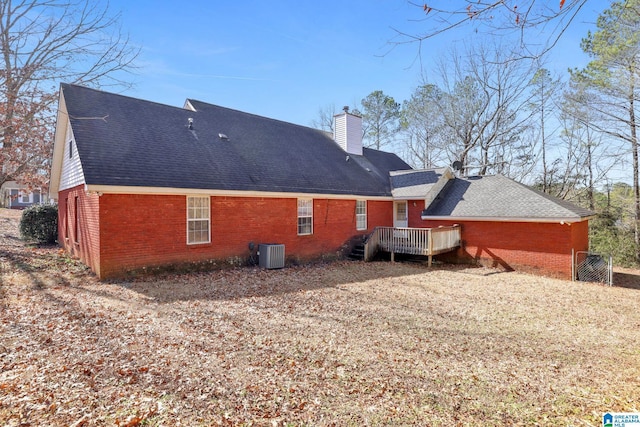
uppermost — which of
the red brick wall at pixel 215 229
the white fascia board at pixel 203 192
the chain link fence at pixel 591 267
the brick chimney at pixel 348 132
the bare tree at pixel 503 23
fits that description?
the brick chimney at pixel 348 132

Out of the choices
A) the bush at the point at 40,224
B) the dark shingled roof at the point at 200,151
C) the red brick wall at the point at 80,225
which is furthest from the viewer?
the bush at the point at 40,224

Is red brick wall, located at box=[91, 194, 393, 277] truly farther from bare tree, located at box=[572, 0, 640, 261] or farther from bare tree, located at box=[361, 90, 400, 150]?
bare tree, located at box=[361, 90, 400, 150]

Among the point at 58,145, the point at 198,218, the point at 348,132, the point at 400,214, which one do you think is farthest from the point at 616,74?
the point at 58,145

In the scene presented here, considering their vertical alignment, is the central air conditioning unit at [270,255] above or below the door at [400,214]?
below

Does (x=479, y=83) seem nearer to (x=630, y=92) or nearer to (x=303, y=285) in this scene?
(x=630, y=92)

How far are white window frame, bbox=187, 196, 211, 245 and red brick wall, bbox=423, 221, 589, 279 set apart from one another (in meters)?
10.7

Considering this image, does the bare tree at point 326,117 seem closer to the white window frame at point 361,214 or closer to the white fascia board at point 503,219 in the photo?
the white window frame at point 361,214

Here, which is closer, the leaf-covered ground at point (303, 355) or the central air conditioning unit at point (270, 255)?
the leaf-covered ground at point (303, 355)

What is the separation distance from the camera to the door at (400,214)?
1700 centimetres

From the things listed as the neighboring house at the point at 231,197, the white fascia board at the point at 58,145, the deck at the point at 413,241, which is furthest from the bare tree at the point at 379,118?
the white fascia board at the point at 58,145

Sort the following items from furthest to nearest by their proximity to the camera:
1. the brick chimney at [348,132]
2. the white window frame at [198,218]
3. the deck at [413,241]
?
the brick chimney at [348,132] → the deck at [413,241] → the white window frame at [198,218]

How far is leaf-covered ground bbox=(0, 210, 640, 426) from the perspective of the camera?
3.45 metres

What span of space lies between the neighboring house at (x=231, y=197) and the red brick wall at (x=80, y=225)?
7cm

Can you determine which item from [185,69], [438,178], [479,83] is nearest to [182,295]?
[185,69]
